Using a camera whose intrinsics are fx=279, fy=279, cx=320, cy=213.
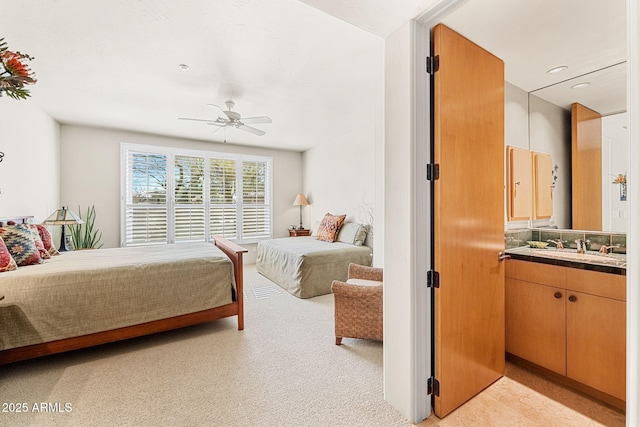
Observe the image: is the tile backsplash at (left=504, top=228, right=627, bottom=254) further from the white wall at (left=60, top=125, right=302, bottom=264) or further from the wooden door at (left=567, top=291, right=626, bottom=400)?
the white wall at (left=60, top=125, right=302, bottom=264)

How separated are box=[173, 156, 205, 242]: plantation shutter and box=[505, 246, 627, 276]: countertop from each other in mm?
5087

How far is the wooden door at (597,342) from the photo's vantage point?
1.65 m

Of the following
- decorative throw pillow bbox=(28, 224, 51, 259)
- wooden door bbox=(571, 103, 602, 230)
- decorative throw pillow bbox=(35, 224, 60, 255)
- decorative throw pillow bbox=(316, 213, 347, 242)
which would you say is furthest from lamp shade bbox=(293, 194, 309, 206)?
wooden door bbox=(571, 103, 602, 230)

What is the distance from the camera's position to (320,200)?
5.96 m

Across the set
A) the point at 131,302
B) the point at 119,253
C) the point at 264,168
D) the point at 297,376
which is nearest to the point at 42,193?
the point at 119,253

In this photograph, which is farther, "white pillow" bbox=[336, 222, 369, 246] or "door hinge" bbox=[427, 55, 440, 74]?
"white pillow" bbox=[336, 222, 369, 246]

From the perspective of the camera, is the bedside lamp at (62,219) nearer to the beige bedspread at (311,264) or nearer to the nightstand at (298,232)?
the beige bedspread at (311,264)

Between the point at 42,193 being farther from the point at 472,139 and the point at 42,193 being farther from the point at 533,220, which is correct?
the point at 533,220

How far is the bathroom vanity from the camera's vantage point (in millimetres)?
1675

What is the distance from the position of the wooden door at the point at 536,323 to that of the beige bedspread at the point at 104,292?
2.49 m

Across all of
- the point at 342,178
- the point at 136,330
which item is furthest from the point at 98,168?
the point at 342,178

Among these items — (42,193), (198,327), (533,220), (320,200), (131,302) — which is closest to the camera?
(131,302)

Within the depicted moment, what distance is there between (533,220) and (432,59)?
190 centimetres

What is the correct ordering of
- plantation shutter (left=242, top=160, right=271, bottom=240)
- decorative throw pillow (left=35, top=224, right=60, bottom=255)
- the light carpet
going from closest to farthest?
the light carpet → decorative throw pillow (left=35, top=224, right=60, bottom=255) → plantation shutter (left=242, top=160, right=271, bottom=240)
